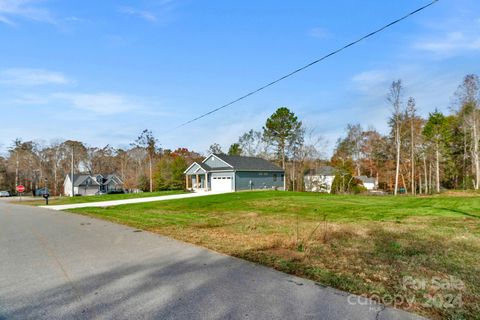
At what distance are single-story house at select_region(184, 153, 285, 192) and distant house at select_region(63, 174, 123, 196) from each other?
29826 mm

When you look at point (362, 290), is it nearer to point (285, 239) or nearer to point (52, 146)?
Result: point (285, 239)

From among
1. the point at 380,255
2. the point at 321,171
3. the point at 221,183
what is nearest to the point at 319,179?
the point at 321,171

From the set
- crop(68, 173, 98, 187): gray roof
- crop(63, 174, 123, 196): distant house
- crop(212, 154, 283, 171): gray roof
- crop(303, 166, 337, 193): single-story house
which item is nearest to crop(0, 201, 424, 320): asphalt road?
crop(212, 154, 283, 171): gray roof

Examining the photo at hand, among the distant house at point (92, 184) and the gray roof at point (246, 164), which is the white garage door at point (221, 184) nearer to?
the gray roof at point (246, 164)

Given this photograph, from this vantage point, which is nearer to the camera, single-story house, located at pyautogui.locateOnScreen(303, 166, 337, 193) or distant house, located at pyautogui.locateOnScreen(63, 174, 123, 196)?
single-story house, located at pyautogui.locateOnScreen(303, 166, 337, 193)

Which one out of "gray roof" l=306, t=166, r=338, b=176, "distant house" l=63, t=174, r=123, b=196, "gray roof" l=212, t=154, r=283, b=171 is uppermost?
"gray roof" l=212, t=154, r=283, b=171

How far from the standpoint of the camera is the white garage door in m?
34.7

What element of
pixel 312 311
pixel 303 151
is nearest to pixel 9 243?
pixel 312 311

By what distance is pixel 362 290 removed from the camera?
3.88 m

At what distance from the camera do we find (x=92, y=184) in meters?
61.9

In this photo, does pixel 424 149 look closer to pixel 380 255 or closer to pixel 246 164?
pixel 246 164

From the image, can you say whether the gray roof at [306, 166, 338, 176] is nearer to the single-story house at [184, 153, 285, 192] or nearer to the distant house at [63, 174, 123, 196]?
the single-story house at [184, 153, 285, 192]

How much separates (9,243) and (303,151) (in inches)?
1562

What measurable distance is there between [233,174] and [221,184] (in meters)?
2.33
